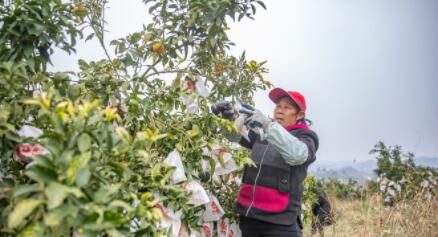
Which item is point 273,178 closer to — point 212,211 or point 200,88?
point 212,211

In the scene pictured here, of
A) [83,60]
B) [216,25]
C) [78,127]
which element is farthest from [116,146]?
[83,60]

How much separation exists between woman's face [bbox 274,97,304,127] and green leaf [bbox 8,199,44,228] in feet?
6.12

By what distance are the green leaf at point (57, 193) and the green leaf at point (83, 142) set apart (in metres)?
0.11

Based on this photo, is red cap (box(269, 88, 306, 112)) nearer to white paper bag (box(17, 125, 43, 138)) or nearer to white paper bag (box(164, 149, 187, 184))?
white paper bag (box(164, 149, 187, 184))

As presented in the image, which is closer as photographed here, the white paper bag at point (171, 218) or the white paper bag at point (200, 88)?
the white paper bag at point (171, 218)

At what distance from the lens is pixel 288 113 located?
2.48m

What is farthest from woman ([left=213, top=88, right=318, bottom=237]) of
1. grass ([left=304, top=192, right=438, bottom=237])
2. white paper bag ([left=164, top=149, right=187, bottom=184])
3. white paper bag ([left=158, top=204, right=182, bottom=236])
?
grass ([left=304, top=192, right=438, bottom=237])

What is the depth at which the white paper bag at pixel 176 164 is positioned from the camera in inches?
63.8

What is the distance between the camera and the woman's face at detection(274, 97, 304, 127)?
8.14 feet

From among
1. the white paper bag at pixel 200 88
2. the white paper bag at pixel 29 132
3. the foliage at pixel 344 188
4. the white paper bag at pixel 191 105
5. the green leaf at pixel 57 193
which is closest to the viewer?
the green leaf at pixel 57 193

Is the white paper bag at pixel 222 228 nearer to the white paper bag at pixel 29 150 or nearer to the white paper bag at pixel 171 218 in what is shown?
the white paper bag at pixel 171 218

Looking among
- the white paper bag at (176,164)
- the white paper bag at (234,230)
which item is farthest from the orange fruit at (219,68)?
the white paper bag at (234,230)

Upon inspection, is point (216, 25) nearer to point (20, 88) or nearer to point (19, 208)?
point (20, 88)

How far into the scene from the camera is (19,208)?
815mm
